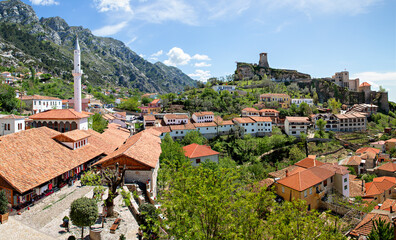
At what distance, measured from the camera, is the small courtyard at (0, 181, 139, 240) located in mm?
10680

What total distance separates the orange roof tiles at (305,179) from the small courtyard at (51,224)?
17.0 m

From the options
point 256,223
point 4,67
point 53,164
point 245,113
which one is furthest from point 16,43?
point 256,223

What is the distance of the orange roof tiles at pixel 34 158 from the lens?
44.1 ft

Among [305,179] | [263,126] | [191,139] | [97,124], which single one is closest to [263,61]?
[263,126]

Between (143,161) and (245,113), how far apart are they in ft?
151

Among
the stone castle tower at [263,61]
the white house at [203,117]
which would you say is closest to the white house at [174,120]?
the white house at [203,117]

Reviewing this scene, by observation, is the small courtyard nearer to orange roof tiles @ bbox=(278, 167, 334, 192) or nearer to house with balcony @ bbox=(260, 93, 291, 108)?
orange roof tiles @ bbox=(278, 167, 334, 192)

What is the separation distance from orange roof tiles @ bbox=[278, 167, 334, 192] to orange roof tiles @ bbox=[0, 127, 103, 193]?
19.6m

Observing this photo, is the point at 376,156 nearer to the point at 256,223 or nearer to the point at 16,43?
the point at 256,223

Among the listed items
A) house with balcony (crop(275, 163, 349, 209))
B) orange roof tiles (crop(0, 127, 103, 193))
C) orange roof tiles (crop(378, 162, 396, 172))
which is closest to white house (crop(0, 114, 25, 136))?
orange roof tiles (crop(0, 127, 103, 193))

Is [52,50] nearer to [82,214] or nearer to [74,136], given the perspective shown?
[74,136]

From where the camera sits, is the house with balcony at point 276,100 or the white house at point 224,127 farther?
the house with balcony at point 276,100

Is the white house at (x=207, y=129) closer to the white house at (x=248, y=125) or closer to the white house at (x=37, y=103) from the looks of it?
the white house at (x=248, y=125)

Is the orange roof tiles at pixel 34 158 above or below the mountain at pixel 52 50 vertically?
below
